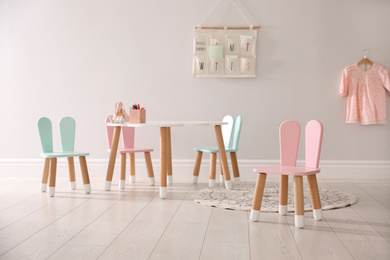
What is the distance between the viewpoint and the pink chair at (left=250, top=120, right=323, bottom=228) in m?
3.08

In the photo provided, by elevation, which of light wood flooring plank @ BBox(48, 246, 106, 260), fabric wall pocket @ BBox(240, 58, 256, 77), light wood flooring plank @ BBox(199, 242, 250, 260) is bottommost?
light wood flooring plank @ BBox(199, 242, 250, 260)

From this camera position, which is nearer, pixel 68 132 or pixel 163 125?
pixel 163 125

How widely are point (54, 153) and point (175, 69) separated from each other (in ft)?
5.58

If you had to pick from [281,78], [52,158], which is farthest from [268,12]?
[52,158]

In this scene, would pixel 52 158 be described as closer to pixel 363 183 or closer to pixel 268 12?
pixel 268 12

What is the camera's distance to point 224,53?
5258mm

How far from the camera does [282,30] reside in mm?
5215

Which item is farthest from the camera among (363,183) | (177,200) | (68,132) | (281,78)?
(281,78)

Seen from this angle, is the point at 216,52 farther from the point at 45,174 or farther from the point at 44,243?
the point at 44,243

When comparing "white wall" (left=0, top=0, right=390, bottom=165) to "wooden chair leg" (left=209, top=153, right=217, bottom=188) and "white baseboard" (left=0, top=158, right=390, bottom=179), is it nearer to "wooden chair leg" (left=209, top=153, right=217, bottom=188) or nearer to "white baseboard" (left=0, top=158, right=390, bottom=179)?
"white baseboard" (left=0, top=158, right=390, bottom=179)

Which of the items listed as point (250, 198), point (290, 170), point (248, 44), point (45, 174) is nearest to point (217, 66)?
point (248, 44)

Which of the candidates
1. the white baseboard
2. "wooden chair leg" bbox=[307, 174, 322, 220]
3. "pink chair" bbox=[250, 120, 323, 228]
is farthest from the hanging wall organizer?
"wooden chair leg" bbox=[307, 174, 322, 220]

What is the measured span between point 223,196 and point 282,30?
81.9 inches

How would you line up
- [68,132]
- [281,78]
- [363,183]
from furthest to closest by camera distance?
[281,78]
[363,183]
[68,132]
